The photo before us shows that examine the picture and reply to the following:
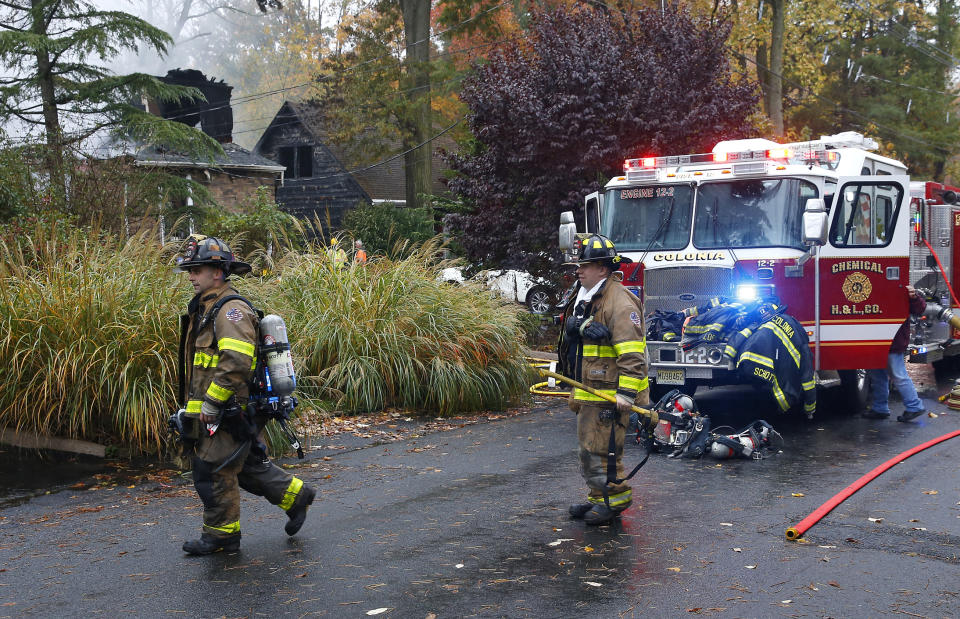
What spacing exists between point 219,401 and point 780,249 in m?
6.50

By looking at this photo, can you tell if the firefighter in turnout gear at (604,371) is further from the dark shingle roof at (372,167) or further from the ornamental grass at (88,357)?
the dark shingle roof at (372,167)

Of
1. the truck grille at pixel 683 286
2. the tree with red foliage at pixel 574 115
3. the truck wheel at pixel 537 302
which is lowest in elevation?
the truck wheel at pixel 537 302

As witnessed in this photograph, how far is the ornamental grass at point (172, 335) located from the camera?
7801 mm

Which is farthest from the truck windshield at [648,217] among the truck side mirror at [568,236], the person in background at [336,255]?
the person in background at [336,255]

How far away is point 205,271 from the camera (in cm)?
552

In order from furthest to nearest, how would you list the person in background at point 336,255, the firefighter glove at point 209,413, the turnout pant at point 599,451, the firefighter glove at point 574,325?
1. the person in background at point 336,255
2. the firefighter glove at point 574,325
3. the turnout pant at point 599,451
4. the firefighter glove at point 209,413

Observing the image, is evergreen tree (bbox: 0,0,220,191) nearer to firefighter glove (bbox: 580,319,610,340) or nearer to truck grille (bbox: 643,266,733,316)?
truck grille (bbox: 643,266,733,316)

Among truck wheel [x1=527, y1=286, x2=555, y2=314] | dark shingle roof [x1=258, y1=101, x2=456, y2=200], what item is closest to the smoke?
dark shingle roof [x1=258, y1=101, x2=456, y2=200]

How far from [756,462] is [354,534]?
389cm

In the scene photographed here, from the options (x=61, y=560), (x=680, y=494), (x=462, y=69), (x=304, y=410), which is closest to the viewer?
(x=61, y=560)

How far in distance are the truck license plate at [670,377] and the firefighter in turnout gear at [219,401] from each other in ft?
15.7

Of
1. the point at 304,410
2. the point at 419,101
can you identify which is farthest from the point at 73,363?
the point at 419,101

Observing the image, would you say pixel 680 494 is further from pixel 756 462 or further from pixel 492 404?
pixel 492 404

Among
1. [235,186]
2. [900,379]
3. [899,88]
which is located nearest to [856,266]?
[900,379]
